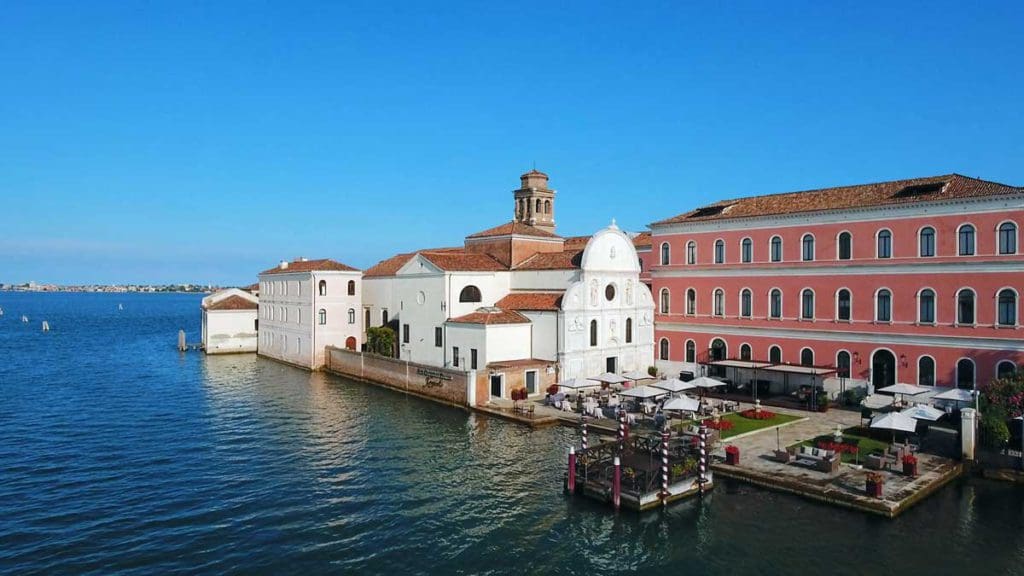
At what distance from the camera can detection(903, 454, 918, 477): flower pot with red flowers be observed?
21.2 meters

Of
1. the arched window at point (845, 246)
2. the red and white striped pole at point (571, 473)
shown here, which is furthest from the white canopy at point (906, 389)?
the red and white striped pole at point (571, 473)

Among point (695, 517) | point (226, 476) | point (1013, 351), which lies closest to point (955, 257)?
point (1013, 351)

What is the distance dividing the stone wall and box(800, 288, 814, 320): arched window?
17367mm

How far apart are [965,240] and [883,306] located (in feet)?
14.6

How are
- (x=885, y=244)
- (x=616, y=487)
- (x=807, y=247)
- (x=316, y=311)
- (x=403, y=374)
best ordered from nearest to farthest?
(x=616, y=487)
(x=885, y=244)
(x=807, y=247)
(x=403, y=374)
(x=316, y=311)

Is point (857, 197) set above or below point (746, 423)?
above

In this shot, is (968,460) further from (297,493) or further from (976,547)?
(297,493)

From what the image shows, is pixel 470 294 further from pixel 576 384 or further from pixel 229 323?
pixel 229 323

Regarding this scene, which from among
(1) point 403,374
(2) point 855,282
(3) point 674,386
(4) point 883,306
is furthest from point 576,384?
(4) point 883,306

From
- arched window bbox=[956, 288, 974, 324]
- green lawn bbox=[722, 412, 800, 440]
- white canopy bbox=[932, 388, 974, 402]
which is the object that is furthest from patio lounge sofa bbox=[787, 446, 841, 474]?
arched window bbox=[956, 288, 974, 324]

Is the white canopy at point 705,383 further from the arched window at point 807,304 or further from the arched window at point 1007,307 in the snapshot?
the arched window at point 1007,307

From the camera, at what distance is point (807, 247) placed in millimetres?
34188

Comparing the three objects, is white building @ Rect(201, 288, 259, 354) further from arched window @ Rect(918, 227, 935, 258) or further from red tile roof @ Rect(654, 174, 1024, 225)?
arched window @ Rect(918, 227, 935, 258)

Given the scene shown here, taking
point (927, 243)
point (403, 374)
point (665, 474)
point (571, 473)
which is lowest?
point (571, 473)
